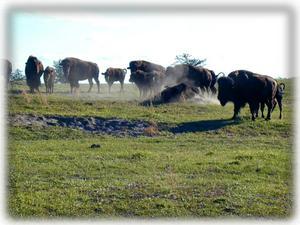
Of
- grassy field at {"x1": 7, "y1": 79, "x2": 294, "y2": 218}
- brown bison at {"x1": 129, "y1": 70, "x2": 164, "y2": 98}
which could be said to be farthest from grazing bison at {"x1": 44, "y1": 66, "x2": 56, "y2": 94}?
grassy field at {"x1": 7, "y1": 79, "x2": 294, "y2": 218}

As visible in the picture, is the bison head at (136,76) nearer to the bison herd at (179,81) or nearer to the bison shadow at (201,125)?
the bison herd at (179,81)

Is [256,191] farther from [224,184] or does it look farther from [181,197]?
[181,197]

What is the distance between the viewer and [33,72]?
2872 centimetres

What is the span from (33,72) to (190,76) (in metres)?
10.4

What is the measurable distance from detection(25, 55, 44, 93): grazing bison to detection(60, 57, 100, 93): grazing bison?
458 centimetres

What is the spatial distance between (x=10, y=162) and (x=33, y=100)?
10.3m

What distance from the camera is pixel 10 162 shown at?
12117 millimetres

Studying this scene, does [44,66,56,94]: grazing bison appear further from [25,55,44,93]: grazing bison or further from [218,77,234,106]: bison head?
[218,77,234,106]: bison head

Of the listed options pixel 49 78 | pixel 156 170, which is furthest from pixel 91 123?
pixel 49 78

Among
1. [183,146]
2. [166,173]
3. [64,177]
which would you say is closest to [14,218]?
[64,177]

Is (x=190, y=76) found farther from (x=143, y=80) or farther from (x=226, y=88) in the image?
(x=226, y=88)

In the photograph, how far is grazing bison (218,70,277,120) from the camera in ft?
72.5

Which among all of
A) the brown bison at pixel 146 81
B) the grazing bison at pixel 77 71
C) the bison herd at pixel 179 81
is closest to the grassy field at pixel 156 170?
the bison herd at pixel 179 81

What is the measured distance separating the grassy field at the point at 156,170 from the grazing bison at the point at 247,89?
2.06m
